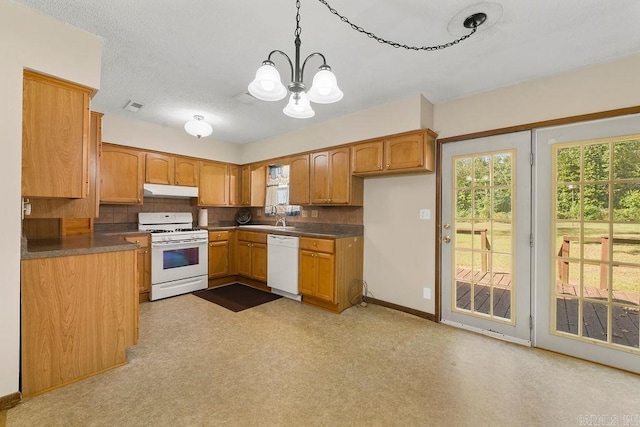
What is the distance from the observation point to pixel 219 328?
2936mm

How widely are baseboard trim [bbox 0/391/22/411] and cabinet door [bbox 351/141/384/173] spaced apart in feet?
11.2

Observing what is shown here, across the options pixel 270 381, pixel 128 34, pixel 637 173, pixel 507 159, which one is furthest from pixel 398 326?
pixel 128 34

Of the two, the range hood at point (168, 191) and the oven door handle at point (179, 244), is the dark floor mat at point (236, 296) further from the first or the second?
the range hood at point (168, 191)

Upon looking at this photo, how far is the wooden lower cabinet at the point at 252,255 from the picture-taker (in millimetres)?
4301

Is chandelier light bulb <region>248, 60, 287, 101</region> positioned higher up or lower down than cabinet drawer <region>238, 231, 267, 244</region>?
higher up

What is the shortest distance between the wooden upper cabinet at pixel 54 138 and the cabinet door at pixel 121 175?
6.32 feet

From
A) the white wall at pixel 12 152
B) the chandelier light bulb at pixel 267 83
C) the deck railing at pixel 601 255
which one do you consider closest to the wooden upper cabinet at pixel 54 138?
the white wall at pixel 12 152

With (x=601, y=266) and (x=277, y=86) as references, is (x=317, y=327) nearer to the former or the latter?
(x=277, y=86)

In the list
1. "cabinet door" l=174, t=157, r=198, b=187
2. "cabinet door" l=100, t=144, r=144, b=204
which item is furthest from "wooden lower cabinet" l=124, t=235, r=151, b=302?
"cabinet door" l=174, t=157, r=198, b=187

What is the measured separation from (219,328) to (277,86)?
250 cm

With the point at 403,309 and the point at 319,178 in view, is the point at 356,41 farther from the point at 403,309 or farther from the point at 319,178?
the point at 403,309

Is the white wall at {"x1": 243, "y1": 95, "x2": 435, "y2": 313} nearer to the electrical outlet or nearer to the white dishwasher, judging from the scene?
the electrical outlet

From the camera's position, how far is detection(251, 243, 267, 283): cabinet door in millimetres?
4277

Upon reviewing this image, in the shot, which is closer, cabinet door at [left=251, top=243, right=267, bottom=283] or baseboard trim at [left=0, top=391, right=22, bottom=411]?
baseboard trim at [left=0, top=391, right=22, bottom=411]
